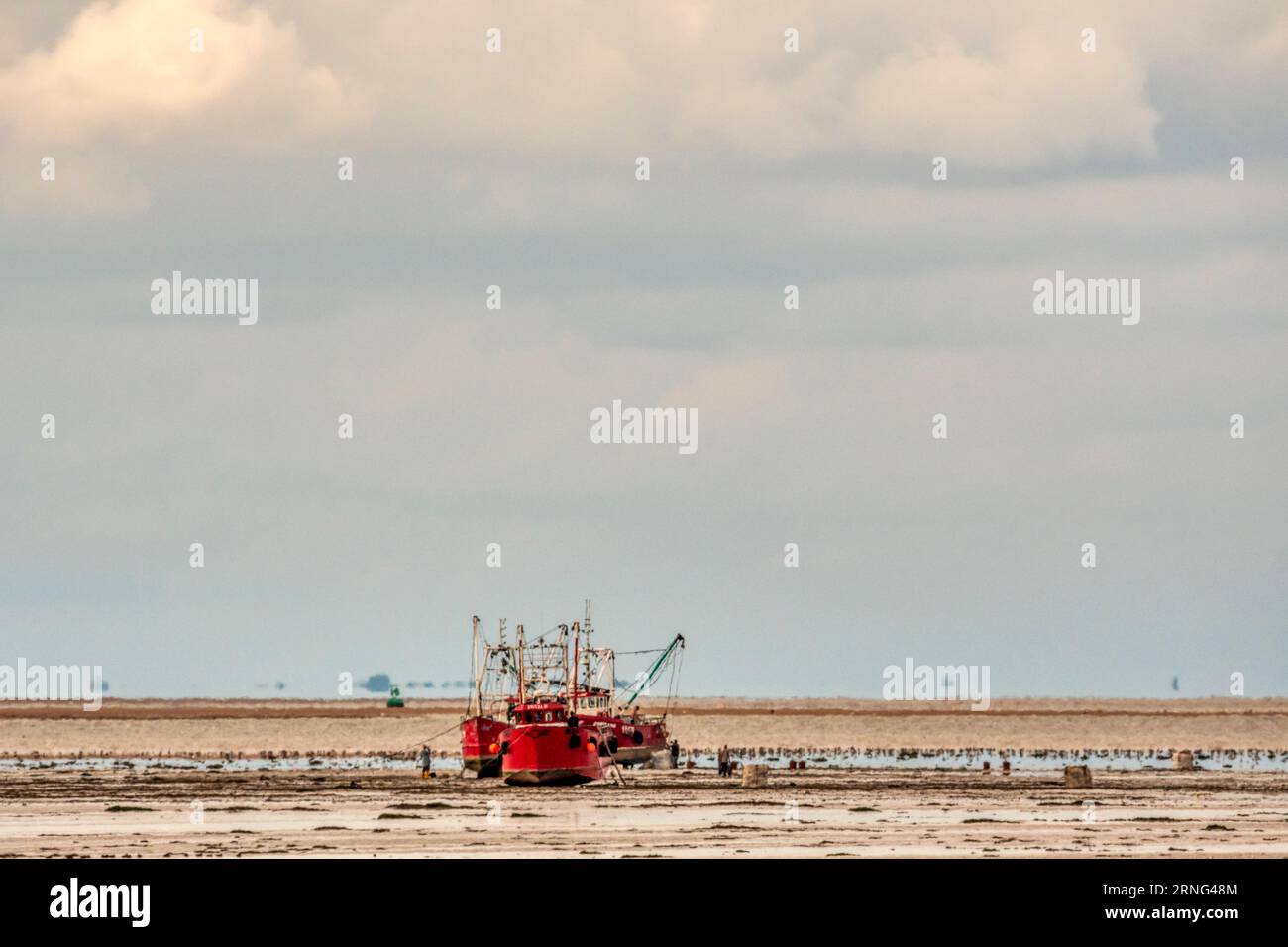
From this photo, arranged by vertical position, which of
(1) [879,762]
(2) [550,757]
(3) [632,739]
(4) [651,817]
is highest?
(2) [550,757]

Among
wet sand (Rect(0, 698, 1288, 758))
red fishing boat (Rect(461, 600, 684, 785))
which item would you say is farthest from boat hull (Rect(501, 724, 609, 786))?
wet sand (Rect(0, 698, 1288, 758))

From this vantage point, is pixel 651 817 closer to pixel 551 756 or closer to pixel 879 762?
pixel 551 756

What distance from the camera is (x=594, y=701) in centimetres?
13450

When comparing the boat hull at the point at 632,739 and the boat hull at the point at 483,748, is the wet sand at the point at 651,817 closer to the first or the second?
the boat hull at the point at 483,748

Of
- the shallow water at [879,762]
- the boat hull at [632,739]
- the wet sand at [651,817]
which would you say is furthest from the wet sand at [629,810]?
the boat hull at [632,739]

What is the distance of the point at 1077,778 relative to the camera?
8638 cm

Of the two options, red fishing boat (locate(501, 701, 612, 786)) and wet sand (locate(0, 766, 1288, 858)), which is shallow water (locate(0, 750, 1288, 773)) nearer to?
wet sand (locate(0, 766, 1288, 858))

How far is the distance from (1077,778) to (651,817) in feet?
84.9

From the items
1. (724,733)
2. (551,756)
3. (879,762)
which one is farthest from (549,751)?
(724,733)

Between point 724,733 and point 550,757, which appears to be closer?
point 550,757

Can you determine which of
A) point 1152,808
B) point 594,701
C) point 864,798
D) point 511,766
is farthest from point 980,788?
point 594,701
